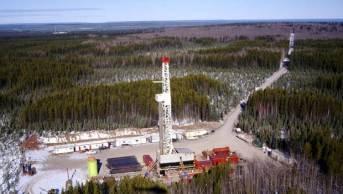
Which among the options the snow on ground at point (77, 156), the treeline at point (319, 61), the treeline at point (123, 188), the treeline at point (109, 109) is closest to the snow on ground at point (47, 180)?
the snow on ground at point (77, 156)

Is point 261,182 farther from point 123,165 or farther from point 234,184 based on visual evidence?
point 123,165

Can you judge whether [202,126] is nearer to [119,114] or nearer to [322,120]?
[119,114]

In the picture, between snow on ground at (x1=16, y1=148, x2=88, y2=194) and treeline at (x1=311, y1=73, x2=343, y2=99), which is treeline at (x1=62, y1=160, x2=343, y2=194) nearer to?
snow on ground at (x1=16, y1=148, x2=88, y2=194)

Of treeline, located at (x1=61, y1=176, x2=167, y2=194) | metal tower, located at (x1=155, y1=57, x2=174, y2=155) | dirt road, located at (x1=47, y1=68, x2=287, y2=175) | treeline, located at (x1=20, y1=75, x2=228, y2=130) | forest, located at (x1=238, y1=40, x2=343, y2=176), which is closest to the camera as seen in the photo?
treeline, located at (x1=61, y1=176, x2=167, y2=194)

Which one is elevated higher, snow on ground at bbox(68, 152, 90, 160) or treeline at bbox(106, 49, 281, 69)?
treeline at bbox(106, 49, 281, 69)

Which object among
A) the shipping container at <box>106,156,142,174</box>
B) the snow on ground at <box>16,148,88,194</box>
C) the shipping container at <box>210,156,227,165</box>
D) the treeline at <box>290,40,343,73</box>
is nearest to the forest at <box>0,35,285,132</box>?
the treeline at <box>290,40,343,73</box>

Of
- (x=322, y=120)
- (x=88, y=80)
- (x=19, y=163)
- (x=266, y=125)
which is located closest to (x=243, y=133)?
(x=266, y=125)

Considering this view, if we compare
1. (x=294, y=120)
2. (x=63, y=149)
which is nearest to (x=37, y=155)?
(x=63, y=149)
